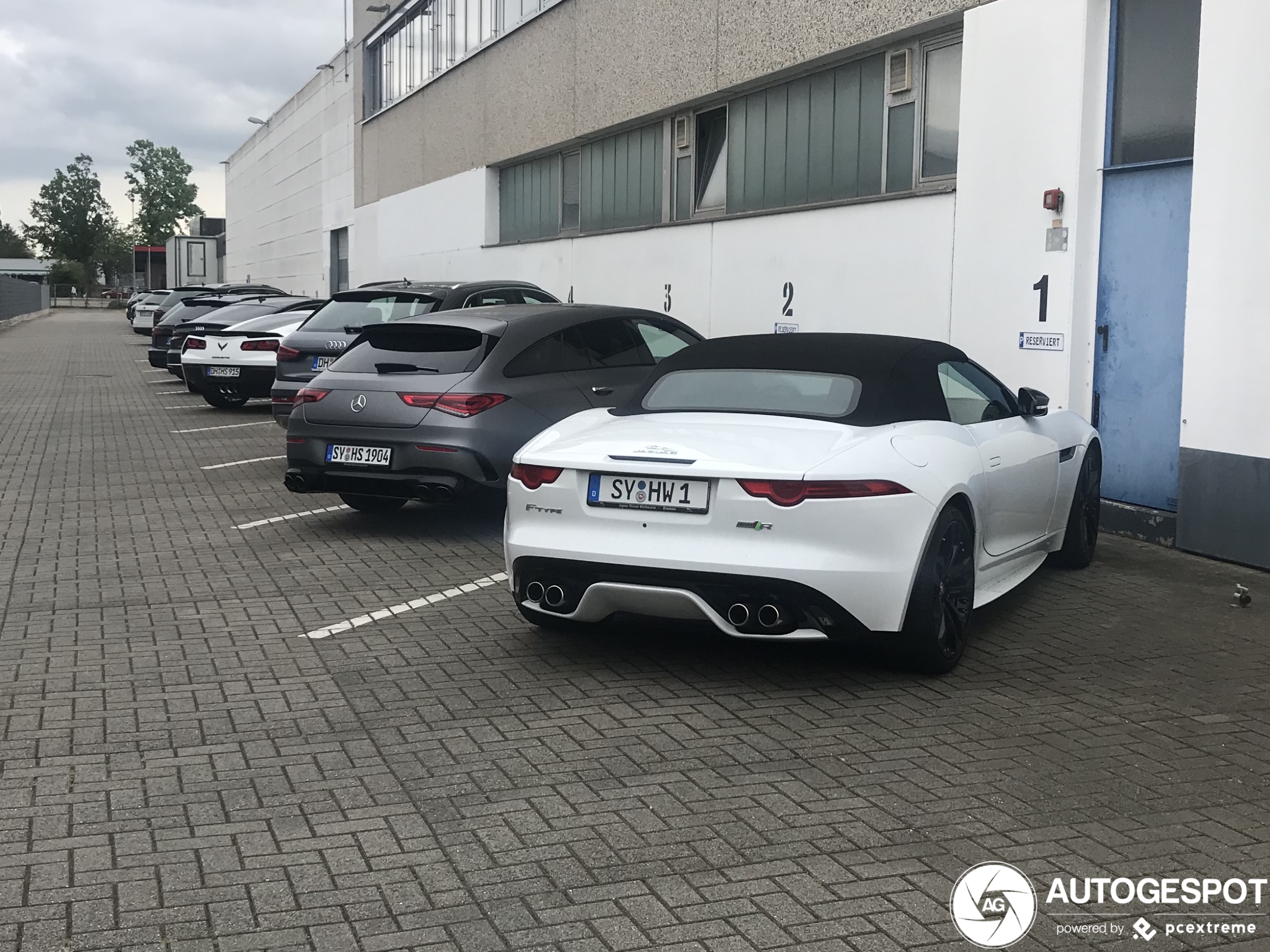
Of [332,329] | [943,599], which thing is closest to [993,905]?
[943,599]

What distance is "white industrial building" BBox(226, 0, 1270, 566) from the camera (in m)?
8.58

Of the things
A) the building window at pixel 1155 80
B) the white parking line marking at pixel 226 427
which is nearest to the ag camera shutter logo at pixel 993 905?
the building window at pixel 1155 80

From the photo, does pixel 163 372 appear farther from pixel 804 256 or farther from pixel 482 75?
pixel 804 256

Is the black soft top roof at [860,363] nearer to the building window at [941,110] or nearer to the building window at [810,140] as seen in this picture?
the building window at [941,110]

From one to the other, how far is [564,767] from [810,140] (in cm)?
1074

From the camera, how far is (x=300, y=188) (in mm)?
49469

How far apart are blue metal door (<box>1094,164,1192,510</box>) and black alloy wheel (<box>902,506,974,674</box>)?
3825mm

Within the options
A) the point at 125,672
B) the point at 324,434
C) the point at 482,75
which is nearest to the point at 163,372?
the point at 482,75

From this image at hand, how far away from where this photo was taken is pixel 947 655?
5.77 meters

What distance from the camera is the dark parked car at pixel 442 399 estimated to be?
8812 mm

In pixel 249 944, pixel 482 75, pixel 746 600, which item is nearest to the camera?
pixel 249 944

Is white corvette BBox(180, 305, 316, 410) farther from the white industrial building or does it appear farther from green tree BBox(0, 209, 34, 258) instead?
green tree BBox(0, 209, 34, 258)

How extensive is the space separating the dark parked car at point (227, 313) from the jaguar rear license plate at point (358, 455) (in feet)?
37.2

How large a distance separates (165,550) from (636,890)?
5859mm
